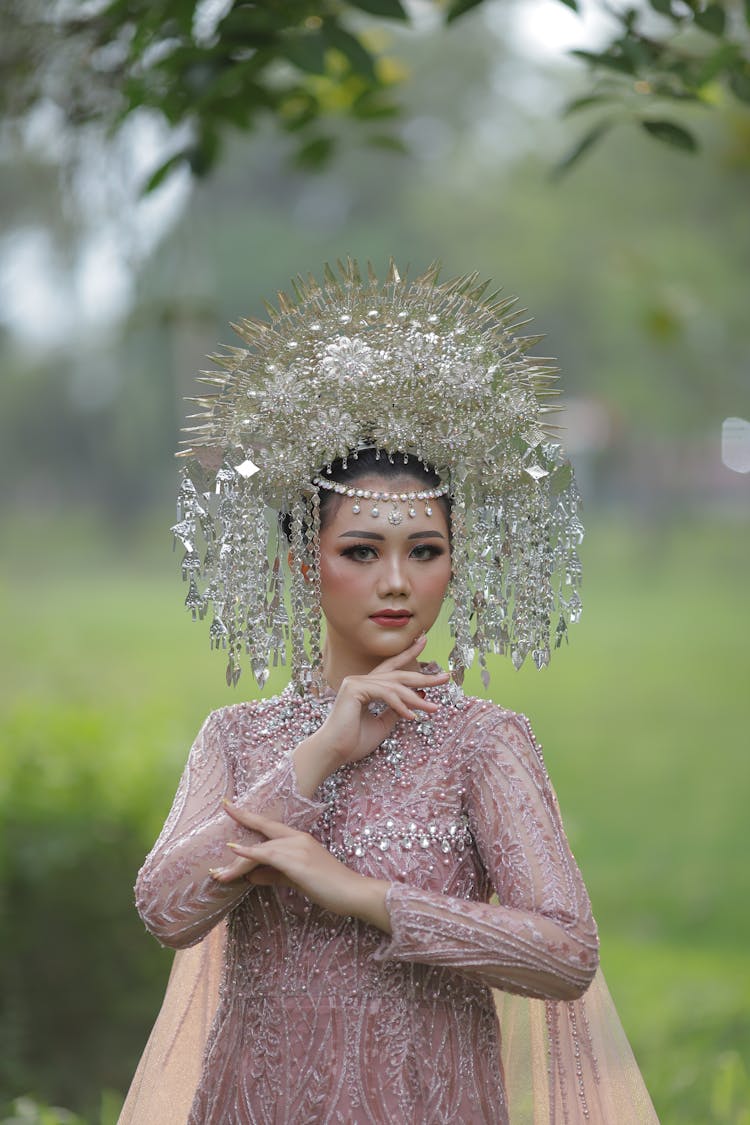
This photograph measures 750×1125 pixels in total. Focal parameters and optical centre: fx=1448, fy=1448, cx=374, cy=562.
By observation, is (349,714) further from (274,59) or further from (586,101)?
(274,59)

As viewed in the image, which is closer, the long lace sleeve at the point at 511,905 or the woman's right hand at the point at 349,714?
the long lace sleeve at the point at 511,905

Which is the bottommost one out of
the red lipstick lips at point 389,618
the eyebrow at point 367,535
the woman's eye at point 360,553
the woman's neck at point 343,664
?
the woman's neck at point 343,664

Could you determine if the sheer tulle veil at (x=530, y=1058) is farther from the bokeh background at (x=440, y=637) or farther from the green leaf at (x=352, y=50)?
the green leaf at (x=352, y=50)

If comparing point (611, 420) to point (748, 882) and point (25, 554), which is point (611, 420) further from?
point (748, 882)

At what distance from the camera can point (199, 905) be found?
2.27 m

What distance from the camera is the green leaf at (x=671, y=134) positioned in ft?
11.1

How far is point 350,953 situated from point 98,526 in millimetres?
28305

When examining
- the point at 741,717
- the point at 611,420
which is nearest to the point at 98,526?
the point at 611,420

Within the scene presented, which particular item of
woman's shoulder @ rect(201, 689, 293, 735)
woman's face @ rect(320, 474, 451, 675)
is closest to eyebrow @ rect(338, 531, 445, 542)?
woman's face @ rect(320, 474, 451, 675)

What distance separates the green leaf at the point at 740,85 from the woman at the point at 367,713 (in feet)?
4.40

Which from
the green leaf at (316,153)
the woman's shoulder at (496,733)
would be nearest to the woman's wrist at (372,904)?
the woman's shoulder at (496,733)

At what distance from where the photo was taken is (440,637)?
2502 millimetres

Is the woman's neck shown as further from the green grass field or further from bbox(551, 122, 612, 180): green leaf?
bbox(551, 122, 612, 180): green leaf

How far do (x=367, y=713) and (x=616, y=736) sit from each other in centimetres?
1094
